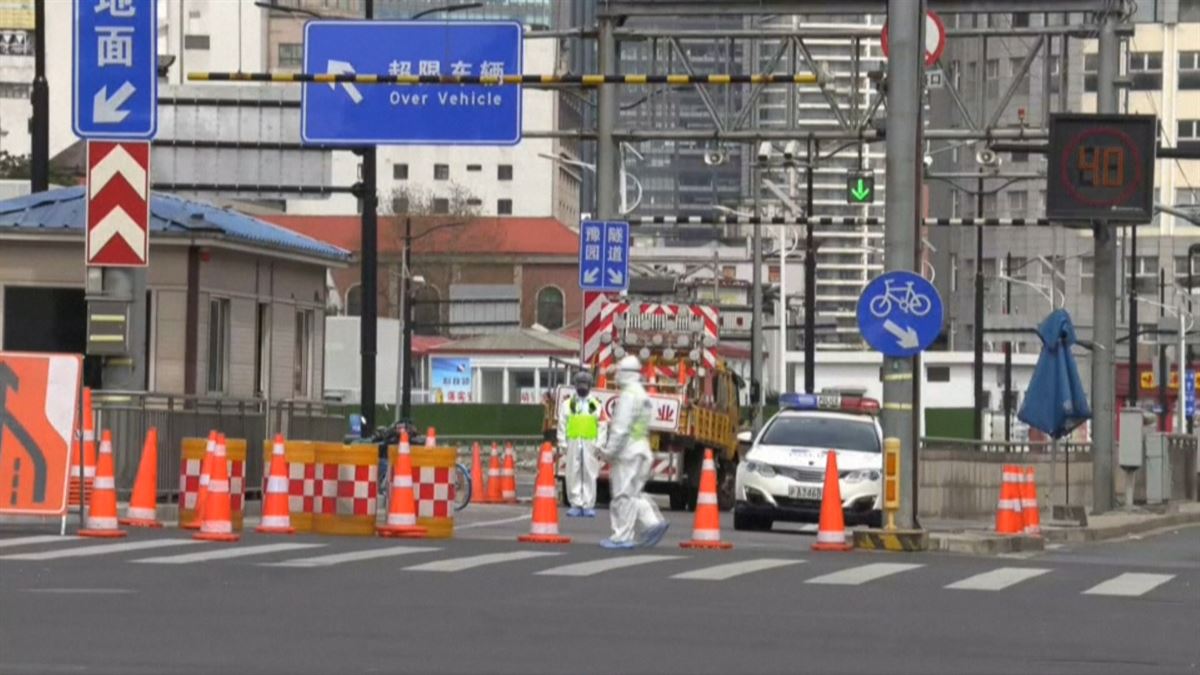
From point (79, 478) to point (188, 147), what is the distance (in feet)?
47.0

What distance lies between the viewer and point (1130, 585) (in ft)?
64.2

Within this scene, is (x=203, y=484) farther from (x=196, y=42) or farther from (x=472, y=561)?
(x=196, y=42)

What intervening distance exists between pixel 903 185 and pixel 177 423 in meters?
8.60

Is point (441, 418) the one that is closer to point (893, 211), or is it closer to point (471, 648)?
point (893, 211)

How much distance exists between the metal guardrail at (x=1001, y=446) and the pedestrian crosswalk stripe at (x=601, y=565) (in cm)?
1784

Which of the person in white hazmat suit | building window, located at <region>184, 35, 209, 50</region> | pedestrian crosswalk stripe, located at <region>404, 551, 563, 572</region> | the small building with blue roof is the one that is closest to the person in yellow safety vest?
the small building with blue roof

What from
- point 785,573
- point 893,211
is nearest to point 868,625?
point 785,573

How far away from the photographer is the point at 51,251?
34438 millimetres

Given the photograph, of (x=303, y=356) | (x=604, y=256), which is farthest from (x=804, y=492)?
(x=303, y=356)

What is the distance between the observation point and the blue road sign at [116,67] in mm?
25359

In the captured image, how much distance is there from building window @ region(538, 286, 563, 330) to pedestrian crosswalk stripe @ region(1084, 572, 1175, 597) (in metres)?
119

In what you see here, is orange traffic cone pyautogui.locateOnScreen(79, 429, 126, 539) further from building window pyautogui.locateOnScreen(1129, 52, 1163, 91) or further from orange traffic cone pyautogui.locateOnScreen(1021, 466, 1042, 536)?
building window pyautogui.locateOnScreen(1129, 52, 1163, 91)

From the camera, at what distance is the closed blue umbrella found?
34.4m

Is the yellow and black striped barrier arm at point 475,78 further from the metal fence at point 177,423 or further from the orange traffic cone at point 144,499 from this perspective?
the orange traffic cone at point 144,499
